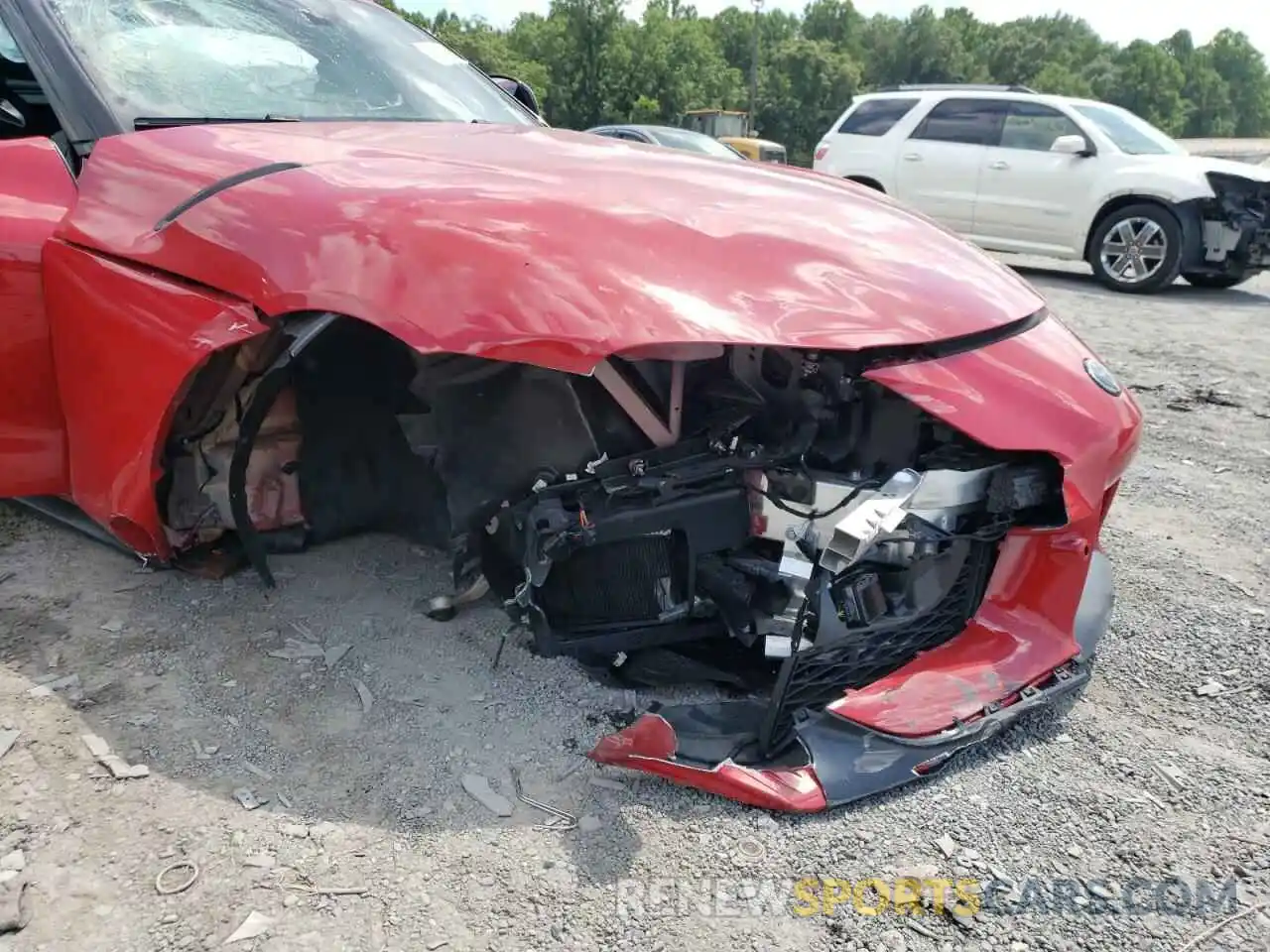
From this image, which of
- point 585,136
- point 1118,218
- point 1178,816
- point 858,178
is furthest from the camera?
point 858,178

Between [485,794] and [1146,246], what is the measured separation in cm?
801

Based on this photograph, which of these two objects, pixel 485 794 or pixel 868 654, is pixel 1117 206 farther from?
pixel 485 794

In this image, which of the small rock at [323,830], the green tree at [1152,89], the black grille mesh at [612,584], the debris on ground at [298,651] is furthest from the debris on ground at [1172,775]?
the green tree at [1152,89]

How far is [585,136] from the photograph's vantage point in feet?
9.94

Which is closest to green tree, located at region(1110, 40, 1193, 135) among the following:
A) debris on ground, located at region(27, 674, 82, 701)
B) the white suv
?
the white suv

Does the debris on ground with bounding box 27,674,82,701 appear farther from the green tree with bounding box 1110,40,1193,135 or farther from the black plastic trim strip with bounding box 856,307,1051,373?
the green tree with bounding box 1110,40,1193,135

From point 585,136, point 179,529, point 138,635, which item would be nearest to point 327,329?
point 179,529

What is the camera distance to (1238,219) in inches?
299

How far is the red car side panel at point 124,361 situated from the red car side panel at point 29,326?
0.06 metres

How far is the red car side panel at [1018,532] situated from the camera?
6.35 ft

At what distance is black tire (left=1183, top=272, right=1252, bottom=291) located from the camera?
26.0ft

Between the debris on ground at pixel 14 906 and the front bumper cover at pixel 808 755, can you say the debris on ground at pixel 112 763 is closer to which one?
the debris on ground at pixel 14 906

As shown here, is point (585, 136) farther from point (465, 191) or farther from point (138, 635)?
point (138, 635)

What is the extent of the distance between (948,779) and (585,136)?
217cm
